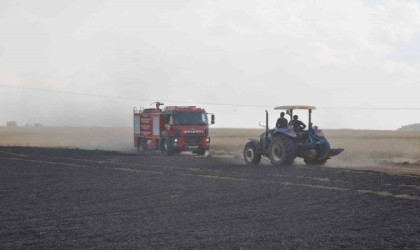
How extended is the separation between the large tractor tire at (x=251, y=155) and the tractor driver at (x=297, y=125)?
7.25 feet

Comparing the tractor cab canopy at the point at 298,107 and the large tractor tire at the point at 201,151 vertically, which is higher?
the tractor cab canopy at the point at 298,107

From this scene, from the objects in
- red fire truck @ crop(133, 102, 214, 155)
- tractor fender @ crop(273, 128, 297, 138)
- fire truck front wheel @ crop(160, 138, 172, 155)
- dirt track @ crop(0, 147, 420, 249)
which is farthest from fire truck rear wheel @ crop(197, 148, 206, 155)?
dirt track @ crop(0, 147, 420, 249)

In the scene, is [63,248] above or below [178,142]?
below

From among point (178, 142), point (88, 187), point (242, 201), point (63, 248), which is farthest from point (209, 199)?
point (178, 142)

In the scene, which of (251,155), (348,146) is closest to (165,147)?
(251,155)

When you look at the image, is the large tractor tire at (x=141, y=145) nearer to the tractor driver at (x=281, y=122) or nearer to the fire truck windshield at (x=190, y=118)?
the fire truck windshield at (x=190, y=118)

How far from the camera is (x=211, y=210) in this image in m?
12.5

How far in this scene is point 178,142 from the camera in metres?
33.4

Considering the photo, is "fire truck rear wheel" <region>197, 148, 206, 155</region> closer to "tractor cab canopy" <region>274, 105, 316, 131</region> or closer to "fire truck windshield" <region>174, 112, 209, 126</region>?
"fire truck windshield" <region>174, 112, 209, 126</region>

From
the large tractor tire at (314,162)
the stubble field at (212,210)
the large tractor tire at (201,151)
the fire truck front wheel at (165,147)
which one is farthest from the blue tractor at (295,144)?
the fire truck front wheel at (165,147)

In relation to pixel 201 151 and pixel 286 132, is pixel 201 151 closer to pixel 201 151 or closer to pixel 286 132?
pixel 201 151

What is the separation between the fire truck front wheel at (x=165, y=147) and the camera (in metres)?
33.8

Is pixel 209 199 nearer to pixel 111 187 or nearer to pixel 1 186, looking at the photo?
pixel 111 187

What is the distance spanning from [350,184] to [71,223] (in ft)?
29.7
